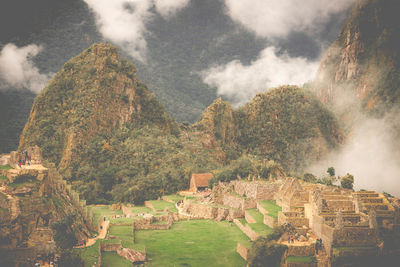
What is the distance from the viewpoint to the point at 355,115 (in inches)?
3415

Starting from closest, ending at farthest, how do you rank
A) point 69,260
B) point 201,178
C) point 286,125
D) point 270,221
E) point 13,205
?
point 13,205, point 69,260, point 270,221, point 201,178, point 286,125

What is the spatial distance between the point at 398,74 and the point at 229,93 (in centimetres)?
4731

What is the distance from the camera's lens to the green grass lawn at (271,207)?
32.1 meters

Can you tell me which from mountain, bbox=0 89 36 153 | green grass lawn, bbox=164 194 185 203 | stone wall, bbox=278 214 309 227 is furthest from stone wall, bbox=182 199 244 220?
mountain, bbox=0 89 36 153

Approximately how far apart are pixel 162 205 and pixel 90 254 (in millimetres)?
22003

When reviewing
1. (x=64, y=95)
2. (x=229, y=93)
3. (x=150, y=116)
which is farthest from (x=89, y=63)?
(x=229, y=93)

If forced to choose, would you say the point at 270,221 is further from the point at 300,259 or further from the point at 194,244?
the point at 300,259

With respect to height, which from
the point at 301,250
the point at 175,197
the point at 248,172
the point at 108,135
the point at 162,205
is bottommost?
the point at 301,250

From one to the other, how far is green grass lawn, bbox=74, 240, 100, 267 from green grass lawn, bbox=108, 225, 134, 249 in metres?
3.03

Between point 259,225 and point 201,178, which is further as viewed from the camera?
point 201,178

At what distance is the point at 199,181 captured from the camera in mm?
53094

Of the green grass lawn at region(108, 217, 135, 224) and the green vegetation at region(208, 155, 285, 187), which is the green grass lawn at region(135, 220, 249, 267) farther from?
the green vegetation at region(208, 155, 285, 187)

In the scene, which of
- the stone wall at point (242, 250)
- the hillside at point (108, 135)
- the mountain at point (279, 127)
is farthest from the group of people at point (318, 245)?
the mountain at point (279, 127)

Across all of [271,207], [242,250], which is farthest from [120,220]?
[271,207]
